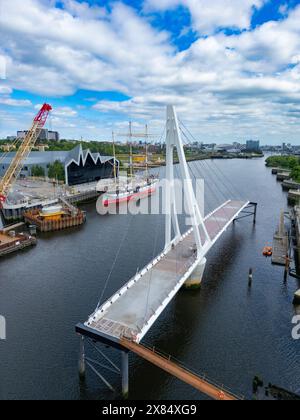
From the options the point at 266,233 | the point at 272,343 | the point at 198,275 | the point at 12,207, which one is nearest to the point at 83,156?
the point at 12,207

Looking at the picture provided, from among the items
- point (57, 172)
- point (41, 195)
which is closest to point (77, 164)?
point (57, 172)

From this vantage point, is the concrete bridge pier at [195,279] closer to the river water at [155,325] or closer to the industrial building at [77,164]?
the river water at [155,325]

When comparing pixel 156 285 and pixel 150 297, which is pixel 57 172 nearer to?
pixel 156 285

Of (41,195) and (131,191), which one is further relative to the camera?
(131,191)

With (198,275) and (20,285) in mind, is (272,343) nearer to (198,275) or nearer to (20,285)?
(198,275)

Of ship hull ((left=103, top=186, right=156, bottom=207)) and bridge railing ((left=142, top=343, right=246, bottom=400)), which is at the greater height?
ship hull ((left=103, top=186, right=156, bottom=207))

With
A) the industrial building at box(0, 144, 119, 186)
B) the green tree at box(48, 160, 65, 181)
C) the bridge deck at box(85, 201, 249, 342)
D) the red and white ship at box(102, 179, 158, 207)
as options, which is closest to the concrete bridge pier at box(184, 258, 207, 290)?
the bridge deck at box(85, 201, 249, 342)

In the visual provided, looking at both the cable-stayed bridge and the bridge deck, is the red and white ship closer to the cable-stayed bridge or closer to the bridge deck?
the cable-stayed bridge
